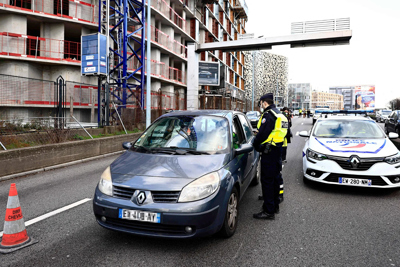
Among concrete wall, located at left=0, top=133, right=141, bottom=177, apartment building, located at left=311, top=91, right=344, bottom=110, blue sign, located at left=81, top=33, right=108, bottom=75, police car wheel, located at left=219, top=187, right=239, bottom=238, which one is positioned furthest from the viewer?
apartment building, located at left=311, top=91, right=344, bottom=110

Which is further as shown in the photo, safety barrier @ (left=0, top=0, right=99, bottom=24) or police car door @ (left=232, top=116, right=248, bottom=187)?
safety barrier @ (left=0, top=0, right=99, bottom=24)

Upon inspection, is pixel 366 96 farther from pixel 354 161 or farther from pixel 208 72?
pixel 354 161

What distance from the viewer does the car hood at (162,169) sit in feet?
10.7

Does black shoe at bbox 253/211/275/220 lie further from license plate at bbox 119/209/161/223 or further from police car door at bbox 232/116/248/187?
license plate at bbox 119/209/161/223

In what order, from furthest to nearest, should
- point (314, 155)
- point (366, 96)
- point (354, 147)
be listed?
1. point (366, 96)
2. point (314, 155)
3. point (354, 147)

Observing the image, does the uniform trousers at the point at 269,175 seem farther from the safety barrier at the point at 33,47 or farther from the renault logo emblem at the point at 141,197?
the safety barrier at the point at 33,47

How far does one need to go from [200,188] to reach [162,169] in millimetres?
539

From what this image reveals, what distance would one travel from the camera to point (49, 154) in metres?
8.51

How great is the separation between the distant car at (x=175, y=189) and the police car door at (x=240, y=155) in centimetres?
3

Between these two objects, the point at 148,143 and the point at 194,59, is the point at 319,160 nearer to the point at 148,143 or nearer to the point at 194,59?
the point at 148,143

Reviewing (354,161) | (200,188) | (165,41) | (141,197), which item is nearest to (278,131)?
(200,188)

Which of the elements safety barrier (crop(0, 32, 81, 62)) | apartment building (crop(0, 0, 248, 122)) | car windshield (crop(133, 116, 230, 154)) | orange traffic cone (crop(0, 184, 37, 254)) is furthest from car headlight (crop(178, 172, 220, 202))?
safety barrier (crop(0, 32, 81, 62))

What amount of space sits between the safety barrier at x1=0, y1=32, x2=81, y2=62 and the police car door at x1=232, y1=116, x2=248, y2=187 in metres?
17.1

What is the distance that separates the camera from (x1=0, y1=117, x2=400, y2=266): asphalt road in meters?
3.15
